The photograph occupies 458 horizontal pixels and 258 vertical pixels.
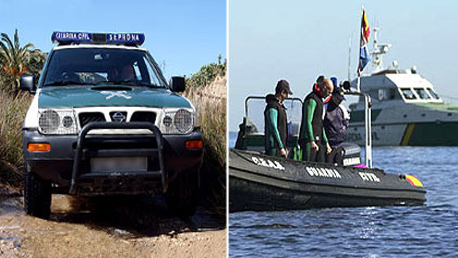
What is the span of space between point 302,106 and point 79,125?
18.7 feet

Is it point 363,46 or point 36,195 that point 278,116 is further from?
point 363,46

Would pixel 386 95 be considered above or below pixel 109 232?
above

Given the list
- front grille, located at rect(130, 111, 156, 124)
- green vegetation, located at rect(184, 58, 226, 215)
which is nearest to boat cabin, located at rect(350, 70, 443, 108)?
green vegetation, located at rect(184, 58, 226, 215)

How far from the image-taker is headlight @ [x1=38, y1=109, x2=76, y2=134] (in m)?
5.30

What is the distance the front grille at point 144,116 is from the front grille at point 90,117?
10.9 inches

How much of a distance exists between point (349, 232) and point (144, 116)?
5897mm

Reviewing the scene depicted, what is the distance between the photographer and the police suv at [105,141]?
5.21m

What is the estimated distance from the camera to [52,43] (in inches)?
272

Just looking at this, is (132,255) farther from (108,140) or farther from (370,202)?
(370,202)

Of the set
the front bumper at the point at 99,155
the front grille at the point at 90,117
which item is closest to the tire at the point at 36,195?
the front bumper at the point at 99,155

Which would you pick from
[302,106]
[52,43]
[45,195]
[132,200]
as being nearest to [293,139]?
[302,106]

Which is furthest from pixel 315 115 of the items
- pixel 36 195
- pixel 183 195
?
pixel 36 195

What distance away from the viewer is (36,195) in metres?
5.66

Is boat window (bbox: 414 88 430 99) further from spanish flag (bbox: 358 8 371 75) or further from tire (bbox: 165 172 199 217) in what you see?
tire (bbox: 165 172 199 217)
